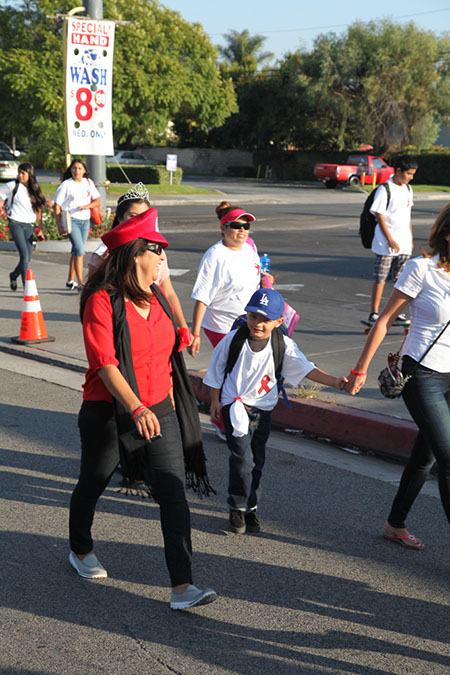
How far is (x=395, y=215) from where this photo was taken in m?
9.34

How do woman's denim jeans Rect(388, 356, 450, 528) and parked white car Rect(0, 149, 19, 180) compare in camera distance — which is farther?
parked white car Rect(0, 149, 19, 180)

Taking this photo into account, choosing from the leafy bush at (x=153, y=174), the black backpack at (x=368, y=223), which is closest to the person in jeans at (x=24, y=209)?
the black backpack at (x=368, y=223)

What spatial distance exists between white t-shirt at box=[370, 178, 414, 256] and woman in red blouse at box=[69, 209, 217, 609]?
6152mm

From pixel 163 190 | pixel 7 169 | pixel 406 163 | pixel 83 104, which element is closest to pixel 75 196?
pixel 83 104

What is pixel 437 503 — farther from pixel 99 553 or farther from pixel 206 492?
pixel 99 553

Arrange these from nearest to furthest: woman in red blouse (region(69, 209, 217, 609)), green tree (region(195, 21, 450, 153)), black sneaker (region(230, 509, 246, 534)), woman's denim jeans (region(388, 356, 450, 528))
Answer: woman in red blouse (region(69, 209, 217, 609)) → woman's denim jeans (region(388, 356, 450, 528)) → black sneaker (region(230, 509, 246, 534)) → green tree (region(195, 21, 450, 153))

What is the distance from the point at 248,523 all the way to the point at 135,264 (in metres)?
1.87

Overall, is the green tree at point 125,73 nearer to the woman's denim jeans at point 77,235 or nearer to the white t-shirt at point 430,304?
the woman's denim jeans at point 77,235

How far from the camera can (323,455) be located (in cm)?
591

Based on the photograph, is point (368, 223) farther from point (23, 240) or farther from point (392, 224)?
point (23, 240)

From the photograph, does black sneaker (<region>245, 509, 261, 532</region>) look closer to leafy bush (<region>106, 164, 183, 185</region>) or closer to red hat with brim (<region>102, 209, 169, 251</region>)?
red hat with brim (<region>102, 209, 169, 251</region>)

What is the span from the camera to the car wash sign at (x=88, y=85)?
578 inches

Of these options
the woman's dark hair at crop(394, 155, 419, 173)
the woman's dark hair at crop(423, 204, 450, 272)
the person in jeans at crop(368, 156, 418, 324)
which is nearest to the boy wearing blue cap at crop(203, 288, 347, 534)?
the woman's dark hair at crop(423, 204, 450, 272)

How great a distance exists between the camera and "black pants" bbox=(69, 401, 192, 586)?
355cm
